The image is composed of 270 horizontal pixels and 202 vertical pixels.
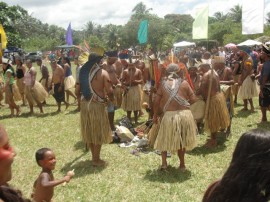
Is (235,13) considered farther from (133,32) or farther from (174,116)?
(174,116)

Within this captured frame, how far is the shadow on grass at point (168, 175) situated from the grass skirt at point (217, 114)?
58.0 inches

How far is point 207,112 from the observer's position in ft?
22.6

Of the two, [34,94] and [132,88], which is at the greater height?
[132,88]

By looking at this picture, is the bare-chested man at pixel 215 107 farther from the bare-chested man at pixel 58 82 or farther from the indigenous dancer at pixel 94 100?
the bare-chested man at pixel 58 82

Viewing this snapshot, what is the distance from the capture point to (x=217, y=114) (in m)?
6.79

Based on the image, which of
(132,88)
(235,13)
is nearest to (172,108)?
(132,88)

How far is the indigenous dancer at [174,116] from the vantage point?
17.7 feet

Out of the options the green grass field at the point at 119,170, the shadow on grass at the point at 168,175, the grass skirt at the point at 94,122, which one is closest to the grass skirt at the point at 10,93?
the green grass field at the point at 119,170

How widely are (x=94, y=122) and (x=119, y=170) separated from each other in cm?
93

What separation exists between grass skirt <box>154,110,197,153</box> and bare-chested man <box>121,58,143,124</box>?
3.73m

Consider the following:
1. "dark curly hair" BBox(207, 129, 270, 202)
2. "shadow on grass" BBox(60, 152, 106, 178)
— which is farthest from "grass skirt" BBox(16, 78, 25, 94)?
"dark curly hair" BBox(207, 129, 270, 202)

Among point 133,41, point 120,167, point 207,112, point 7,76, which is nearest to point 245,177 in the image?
point 120,167

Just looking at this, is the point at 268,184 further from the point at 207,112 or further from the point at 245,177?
the point at 207,112

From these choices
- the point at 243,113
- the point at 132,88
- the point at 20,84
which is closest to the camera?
the point at 132,88
